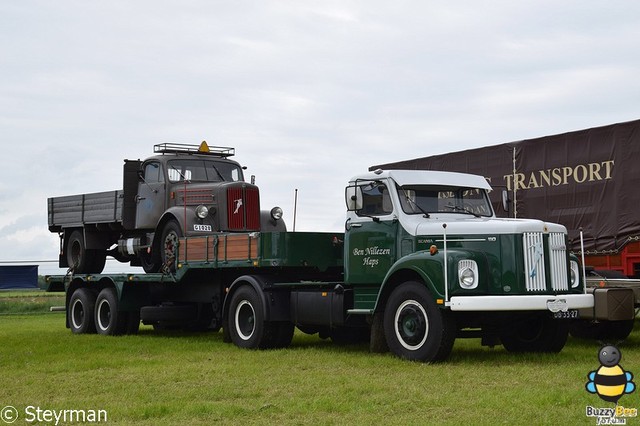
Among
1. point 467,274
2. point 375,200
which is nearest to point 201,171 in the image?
point 375,200

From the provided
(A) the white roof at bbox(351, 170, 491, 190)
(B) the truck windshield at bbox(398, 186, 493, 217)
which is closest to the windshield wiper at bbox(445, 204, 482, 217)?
(B) the truck windshield at bbox(398, 186, 493, 217)

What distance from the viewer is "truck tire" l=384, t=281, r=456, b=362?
1153 centimetres

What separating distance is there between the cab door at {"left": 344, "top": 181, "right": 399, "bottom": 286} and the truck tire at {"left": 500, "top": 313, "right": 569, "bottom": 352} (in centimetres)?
204

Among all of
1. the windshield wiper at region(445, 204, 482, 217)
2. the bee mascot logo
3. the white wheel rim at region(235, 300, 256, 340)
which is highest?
the windshield wiper at region(445, 204, 482, 217)

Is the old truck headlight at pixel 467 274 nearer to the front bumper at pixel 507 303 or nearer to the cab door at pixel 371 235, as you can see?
the front bumper at pixel 507 303

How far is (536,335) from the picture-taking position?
13148 millimetres

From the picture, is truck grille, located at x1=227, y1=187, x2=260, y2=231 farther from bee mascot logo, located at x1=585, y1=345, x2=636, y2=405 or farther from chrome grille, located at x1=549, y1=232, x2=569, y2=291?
bee mascot logo, located at x1=585, y1=345, x2=636, y2=405

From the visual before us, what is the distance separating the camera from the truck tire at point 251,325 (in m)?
14.3

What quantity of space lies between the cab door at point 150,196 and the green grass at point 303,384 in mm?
3585

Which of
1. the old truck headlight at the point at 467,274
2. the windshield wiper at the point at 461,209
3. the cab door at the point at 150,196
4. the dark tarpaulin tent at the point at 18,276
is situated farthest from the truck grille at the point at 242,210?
the dark tarpaulin tent at the point at 18,276

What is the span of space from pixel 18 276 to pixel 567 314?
3381 centimetres

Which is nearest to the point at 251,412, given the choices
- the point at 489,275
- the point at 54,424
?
the point at 54,424

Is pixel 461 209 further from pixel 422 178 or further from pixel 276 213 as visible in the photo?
pixel 276 213

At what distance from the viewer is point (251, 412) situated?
827 cm
